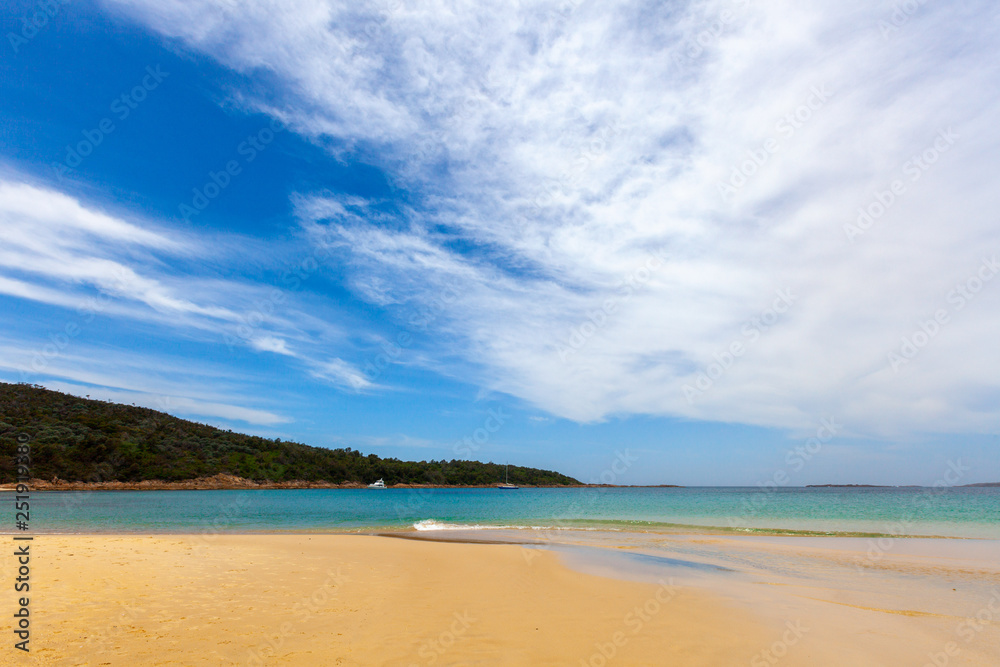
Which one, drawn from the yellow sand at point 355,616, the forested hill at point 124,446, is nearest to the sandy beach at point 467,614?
the yellow sand at point 355,616

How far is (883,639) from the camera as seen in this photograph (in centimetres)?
852

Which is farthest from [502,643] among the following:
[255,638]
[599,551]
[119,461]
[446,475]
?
[446,475]

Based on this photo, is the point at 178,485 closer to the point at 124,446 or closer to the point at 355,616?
the point at 124,446

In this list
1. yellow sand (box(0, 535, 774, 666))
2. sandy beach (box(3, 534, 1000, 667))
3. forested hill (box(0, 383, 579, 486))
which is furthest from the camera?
forested hill (box(0, 383, 579, 486))

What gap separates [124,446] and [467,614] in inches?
4381

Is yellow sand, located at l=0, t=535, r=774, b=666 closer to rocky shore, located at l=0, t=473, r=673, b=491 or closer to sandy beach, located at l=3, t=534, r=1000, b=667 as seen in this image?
sandy beach, located at l=3, t=534, r=1000, b=667

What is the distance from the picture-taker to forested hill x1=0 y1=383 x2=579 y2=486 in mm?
79562

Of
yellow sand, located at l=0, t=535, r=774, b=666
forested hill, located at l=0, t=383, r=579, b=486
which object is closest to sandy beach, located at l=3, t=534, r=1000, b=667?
yellow sand, located at l=0, t=535, r=774, b=666

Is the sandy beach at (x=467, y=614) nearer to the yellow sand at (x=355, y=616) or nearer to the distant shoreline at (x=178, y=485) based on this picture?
the yellow sand at (x=355, y=616)

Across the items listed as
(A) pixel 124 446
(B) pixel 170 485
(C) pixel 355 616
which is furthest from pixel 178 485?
(C) pixel 355 616

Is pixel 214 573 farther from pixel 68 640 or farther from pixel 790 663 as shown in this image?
pixel 790 663

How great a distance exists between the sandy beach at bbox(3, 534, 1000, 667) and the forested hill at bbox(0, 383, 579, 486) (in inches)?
3517

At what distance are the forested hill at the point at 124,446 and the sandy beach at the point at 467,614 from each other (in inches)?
3517

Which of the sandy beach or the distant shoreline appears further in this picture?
the distant shoreline
